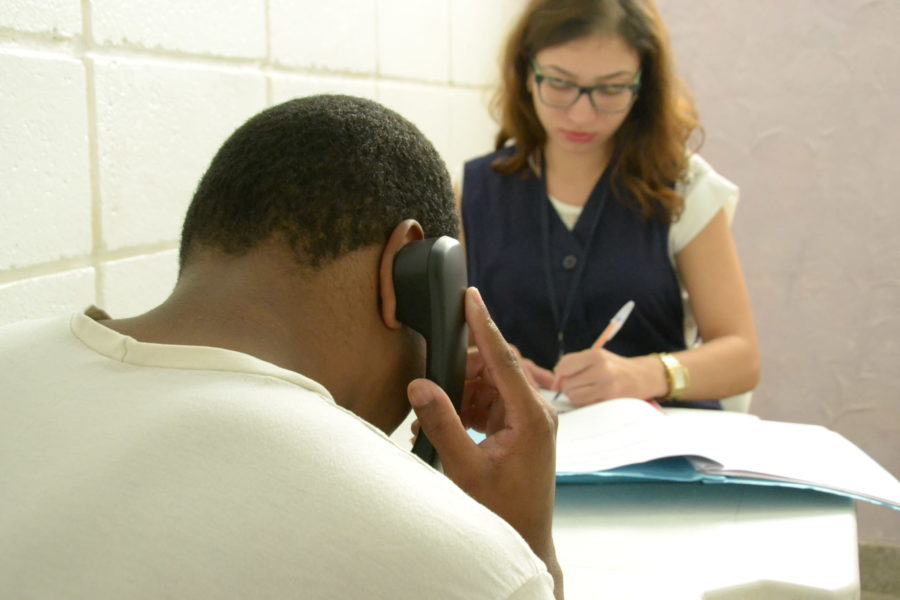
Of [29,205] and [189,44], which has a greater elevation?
[189,44]

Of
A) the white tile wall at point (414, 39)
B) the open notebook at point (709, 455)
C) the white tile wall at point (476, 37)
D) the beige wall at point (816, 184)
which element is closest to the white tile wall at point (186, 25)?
the white tile wall at point (414, 39)

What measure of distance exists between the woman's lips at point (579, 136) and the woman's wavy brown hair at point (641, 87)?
3.3 inches

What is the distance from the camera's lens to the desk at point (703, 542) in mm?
787

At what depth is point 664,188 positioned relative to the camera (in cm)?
167

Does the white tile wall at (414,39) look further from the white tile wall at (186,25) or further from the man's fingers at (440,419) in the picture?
the man's fingers at (440,419)

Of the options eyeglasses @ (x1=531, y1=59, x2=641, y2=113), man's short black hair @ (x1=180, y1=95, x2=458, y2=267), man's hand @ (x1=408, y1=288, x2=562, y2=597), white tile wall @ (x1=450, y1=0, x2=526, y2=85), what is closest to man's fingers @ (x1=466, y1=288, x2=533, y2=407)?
man's hand @ (x1=408, y1=288, x2=562, y2=597)

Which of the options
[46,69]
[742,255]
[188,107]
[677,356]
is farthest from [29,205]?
[742,255]

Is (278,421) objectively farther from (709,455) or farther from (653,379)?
(653,379)

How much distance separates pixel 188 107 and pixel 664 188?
2.80 feet

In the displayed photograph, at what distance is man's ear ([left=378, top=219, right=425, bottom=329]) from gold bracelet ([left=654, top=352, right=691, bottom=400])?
880 mm

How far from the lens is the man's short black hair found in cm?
62

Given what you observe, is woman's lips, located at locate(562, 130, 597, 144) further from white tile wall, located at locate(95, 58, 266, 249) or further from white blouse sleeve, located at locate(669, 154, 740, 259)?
white tile wall, located at locate(95, 58, 266, 249)

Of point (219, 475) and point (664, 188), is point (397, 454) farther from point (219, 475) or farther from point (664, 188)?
point (664, 188)

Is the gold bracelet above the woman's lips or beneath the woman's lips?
beneath
